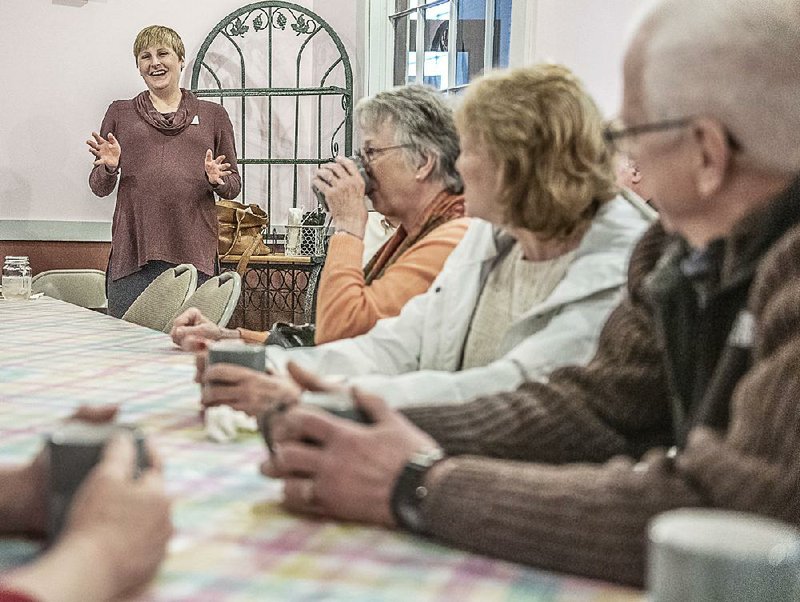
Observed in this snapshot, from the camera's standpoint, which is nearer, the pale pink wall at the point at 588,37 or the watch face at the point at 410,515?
the watch face at the point at 410,515

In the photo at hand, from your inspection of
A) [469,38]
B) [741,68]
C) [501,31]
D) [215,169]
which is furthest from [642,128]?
[215,169]

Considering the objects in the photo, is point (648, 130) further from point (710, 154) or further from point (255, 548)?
point (255, 548)

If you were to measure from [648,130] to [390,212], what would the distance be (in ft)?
4.48

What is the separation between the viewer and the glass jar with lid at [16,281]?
3615 mm

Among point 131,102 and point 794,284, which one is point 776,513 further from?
point 131,102

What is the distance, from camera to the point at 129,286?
4.36m

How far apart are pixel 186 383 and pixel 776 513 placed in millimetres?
1184

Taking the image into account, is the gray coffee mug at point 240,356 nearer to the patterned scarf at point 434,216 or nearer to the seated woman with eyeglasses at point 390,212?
the seated woman with eyeglasses at point 390,212

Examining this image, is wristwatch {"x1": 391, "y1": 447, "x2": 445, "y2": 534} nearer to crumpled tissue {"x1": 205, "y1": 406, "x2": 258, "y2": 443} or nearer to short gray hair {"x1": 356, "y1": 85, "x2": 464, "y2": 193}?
crumpled tissue {"x1": 205, "y1": 406, "x2": 258, "y2": 443}

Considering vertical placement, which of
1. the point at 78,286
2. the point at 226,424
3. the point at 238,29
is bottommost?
the point at 78,286

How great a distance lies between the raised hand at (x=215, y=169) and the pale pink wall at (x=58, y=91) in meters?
1.47

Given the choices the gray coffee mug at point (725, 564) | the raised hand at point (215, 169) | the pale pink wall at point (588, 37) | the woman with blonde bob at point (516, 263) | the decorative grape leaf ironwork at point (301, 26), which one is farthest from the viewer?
the decorative grape leaf ironwork at point (301, 26)

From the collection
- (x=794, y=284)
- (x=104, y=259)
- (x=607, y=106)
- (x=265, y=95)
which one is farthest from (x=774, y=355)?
(x=104, y=259)

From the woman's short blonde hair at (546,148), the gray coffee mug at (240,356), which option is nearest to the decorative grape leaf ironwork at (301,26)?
the woman's short blonde hair at (546,148)
